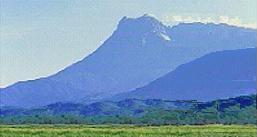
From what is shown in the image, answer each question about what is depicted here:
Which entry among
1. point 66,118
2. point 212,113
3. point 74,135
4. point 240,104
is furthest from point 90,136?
point 240,104

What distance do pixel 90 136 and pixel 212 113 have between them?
7016 cm

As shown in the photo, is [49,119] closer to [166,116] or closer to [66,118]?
[66,118]

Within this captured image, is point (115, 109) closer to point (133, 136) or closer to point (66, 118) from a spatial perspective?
point (66, 118)

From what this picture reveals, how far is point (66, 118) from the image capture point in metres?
93.3

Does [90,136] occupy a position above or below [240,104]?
below

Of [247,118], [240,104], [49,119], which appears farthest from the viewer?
[240,104]

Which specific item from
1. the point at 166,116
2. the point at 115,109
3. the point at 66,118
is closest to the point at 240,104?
the point at 166,116

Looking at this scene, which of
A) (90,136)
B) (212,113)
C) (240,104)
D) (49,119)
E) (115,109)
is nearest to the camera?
(90,136)

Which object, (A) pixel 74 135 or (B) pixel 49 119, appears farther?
(B) pixel 49 119

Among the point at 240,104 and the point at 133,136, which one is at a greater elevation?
the point at 240,104

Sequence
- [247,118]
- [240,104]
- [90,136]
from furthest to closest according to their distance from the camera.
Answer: [240,104] < [247,118] < [90,136]

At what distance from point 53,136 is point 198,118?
6098 centimetres

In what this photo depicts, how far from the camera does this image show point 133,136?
1253 inches

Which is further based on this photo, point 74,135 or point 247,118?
point 247,118
